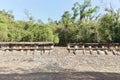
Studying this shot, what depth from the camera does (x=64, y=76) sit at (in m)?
5.68

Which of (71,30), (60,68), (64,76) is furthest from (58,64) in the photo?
Result: (71,30)

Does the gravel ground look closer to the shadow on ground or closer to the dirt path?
the dirt path

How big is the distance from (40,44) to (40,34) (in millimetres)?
3958

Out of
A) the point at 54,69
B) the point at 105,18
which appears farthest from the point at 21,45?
the point at 105,18

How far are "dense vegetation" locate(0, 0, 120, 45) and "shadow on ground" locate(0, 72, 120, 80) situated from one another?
7940 millimetres

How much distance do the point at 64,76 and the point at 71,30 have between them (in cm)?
1077

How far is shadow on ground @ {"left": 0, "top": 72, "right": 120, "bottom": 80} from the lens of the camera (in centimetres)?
550

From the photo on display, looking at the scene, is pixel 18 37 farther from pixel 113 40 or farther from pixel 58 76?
pixel 58 76

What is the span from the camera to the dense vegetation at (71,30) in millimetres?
14500

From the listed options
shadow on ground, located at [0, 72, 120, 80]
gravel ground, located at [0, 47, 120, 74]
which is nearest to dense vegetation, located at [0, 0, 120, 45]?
gravel ground, located at [0, 47, 120, 74]

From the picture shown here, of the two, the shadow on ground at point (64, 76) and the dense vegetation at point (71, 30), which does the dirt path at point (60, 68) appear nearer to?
the shadow on ground at point (64, 76)

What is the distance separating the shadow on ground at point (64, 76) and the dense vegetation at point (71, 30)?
794cm

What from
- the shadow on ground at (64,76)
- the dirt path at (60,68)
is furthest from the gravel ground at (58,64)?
the shadow on ground at (64,76)

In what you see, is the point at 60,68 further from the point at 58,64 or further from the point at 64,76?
the point at 64,76
